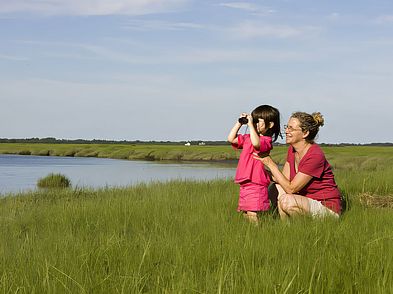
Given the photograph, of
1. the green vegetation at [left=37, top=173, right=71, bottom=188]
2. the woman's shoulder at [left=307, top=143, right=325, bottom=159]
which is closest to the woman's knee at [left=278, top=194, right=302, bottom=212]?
the woman's shoulder at [left=307, top=143, right=325, bottom=159]

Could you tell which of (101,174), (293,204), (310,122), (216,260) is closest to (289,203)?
(293,204)

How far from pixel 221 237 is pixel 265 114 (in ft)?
6.74

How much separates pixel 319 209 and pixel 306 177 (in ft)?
1.21

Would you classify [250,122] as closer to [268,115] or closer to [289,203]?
[268,115]

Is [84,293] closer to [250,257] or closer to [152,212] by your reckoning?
[250,257]

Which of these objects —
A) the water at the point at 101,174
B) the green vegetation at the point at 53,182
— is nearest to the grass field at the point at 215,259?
the water at the point at 101,174

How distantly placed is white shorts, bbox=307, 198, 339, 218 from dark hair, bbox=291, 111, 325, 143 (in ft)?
2.34

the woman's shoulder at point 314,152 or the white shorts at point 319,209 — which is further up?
the woman's shoulder at point 314,152

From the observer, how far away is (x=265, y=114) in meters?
5.73

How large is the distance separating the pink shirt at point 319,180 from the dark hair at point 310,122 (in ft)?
0.47

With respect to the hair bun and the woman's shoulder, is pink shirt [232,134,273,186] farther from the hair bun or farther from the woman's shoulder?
the hair bun

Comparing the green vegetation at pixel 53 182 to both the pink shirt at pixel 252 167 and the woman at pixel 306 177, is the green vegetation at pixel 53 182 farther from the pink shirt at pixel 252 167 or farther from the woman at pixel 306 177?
the woman at pixel 306 177

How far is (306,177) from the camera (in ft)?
17.9

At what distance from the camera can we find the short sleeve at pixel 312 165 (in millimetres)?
5438
